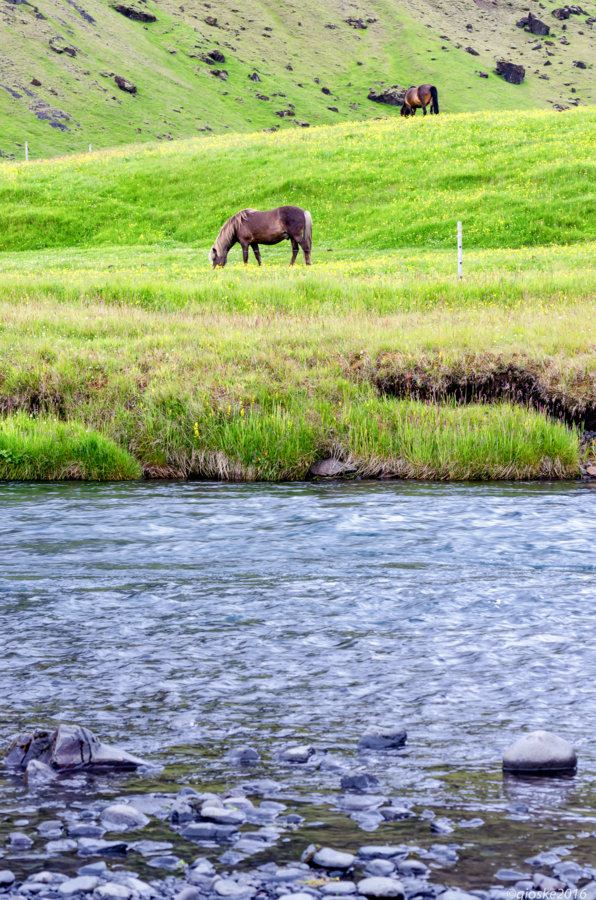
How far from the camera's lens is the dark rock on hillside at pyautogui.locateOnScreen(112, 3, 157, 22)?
7205 inches

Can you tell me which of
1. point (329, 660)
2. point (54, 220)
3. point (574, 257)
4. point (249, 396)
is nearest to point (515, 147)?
point (574, 257)

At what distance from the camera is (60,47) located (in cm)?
15662

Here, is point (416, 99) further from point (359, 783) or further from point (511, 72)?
point (511, 72)

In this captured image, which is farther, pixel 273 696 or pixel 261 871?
pixel 273 696

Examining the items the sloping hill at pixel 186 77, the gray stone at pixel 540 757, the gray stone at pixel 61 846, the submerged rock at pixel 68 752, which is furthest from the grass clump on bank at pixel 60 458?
the sloping hill at pixel 186 77

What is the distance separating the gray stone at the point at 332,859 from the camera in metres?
3.79

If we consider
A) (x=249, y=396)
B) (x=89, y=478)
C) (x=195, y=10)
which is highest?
(x=195, y=10)

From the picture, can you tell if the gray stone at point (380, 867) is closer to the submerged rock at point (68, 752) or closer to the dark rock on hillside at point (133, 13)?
the submerged rock at point (68, 752)

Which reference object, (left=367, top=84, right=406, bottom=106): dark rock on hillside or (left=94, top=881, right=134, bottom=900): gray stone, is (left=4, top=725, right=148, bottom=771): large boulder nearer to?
(left=94, top=881, right=134, bottom=900): gray stone

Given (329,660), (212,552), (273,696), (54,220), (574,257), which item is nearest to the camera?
(273,696)

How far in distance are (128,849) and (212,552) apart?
5.65 meters

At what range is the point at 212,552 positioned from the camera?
9578 millimetres

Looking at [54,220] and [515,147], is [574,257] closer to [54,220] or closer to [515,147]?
[515,147]

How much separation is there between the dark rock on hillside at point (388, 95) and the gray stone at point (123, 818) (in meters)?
186
